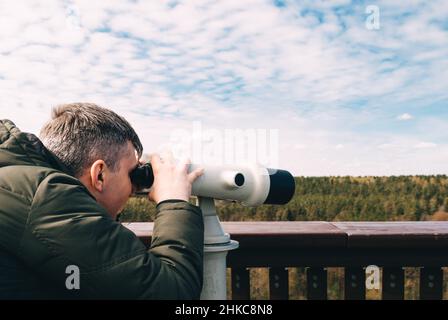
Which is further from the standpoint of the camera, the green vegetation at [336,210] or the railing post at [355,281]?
the green vegetation at [336,210]

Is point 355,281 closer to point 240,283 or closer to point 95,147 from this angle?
point 240,283

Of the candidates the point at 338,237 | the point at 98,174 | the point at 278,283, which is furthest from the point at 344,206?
the point at 98,174

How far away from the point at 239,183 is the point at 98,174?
0.36 m

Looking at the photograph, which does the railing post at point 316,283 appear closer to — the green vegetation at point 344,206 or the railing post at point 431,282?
the railing post at point 431,282

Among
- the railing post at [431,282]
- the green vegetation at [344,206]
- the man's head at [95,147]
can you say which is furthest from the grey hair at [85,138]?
the green vegetation at [344,206]

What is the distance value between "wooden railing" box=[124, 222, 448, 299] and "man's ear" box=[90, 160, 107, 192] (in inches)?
19.4

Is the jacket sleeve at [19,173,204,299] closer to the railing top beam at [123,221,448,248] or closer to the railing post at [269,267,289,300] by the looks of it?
the railing top beam at [123,221,448,248]

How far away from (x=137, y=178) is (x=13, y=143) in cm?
31

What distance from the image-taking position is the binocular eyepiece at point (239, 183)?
1.32 m

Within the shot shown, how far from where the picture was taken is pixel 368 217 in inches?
284

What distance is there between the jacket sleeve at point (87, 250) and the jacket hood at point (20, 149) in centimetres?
10

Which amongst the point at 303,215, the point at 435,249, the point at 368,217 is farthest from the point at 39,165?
the point at 368,217
